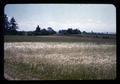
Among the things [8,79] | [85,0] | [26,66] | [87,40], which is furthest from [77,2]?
[8,79]

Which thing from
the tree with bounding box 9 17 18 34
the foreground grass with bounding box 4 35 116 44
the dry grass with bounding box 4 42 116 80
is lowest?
the dry grass with bounding box 4 42 116 80

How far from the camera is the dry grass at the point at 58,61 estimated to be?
2568 millimetres

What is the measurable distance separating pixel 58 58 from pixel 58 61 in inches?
1.4

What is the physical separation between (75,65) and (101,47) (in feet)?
1.22

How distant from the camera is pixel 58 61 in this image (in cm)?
257

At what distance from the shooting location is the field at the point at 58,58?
2.56 m

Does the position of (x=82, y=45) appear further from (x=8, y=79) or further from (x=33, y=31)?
(x=8, y=79)

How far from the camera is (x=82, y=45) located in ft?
8.51

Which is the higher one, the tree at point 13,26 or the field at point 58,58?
the tree at point 13,26

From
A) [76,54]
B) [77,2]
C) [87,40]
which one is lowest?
[76,54]

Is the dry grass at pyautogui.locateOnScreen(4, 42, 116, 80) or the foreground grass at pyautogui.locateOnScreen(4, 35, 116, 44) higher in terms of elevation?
the foreground grass at pyautogui.locateOnScreen(4, 35, 116, 44)

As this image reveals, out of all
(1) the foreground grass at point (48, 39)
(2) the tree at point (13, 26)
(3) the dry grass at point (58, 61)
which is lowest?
(3) the dry grass at point (58, 61)

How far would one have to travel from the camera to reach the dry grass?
2.57 m

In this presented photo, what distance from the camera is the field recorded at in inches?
101
